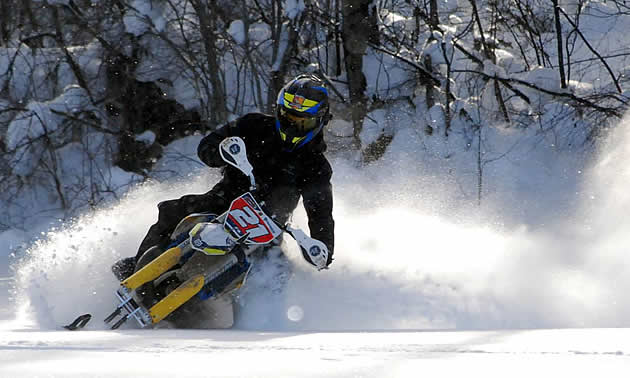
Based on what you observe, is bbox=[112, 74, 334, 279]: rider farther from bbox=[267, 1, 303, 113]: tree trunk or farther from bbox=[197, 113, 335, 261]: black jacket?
bbox=[267, 1, 303, 113]: tree trunk

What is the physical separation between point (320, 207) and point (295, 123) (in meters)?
0.60

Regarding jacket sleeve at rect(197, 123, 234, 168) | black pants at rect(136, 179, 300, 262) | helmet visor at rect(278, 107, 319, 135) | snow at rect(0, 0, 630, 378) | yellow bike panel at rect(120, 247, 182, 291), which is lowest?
snow at rect(0, 0, 630, 378)

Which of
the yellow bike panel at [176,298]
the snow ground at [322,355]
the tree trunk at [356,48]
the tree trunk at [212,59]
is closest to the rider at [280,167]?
the yellow bike panel at [176,298]

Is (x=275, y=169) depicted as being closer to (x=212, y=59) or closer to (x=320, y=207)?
(x=320, y=207)

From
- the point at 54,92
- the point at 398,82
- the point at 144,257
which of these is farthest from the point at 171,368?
the point at 54,92

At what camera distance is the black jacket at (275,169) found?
511 centimetres

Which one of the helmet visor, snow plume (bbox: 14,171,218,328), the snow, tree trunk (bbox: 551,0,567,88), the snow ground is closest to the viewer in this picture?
the snow ground

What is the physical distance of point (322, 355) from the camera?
3.11m

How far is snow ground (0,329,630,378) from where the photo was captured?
8.45 ft

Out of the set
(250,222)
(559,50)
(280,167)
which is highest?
(280,167)

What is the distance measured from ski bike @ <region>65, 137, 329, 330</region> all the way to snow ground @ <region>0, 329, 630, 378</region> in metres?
0.58

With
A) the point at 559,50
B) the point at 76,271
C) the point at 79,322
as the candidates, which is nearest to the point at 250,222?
the point at 79,322

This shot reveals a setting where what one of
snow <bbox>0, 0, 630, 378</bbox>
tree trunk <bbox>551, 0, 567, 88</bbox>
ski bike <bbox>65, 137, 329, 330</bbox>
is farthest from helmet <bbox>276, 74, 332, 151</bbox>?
tree trunk <bbox>551, 0, 567, 88</bbox>

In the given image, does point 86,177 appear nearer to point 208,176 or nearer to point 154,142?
point 154,142
